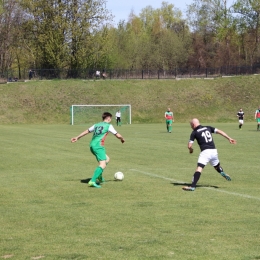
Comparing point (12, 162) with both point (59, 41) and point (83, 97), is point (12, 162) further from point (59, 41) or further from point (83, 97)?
A: point (59, 41)

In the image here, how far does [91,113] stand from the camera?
212 ft

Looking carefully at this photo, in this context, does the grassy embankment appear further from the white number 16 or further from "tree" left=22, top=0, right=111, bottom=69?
the white number 16

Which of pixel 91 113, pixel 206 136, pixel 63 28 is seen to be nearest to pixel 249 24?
pixel 63 28

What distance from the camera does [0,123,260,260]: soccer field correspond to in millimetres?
7676

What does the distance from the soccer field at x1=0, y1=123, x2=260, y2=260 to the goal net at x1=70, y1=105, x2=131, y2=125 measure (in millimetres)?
43370

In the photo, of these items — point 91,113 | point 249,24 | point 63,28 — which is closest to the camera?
point 91,113

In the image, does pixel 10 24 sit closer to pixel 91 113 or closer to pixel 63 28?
pixel 63 28

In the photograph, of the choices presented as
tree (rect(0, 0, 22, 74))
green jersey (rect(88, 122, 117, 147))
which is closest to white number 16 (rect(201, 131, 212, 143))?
green jersey (rect(88, 122, 117, 147))

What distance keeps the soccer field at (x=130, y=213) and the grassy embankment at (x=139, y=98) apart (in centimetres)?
4642

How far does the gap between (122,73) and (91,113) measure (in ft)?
48.1

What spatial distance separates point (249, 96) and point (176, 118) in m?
11.1

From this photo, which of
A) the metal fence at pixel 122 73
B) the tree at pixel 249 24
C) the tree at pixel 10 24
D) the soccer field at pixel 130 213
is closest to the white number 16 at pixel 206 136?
the soccer field at pixel 130 213

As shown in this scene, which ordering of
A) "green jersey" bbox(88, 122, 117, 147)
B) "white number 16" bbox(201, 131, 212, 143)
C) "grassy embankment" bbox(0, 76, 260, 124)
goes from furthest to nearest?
"grassy embankment" bbox(0, 76, 260, 124) → "green jersey" bbox(88, 122, 117, 147) → "white number 16" bbox(201, 131, 212, 143)

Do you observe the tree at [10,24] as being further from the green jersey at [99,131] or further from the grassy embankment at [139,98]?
the green jersey at [99,131]
